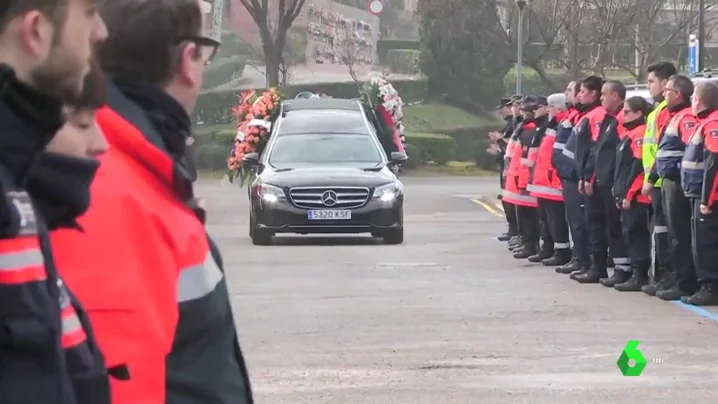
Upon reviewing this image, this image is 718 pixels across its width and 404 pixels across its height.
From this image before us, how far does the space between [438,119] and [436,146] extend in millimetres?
6129

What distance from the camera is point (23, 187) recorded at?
2.35m

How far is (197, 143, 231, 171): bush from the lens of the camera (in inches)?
1893

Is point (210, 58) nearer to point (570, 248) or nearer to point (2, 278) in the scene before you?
point (2, 278)

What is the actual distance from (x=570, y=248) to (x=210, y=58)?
14463 mm

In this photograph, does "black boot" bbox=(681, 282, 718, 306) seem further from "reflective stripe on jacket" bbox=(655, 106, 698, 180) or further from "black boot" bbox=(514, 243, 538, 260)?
"black boot" bbox=(514, 243, 538, 260)

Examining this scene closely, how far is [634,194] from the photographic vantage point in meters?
14.4

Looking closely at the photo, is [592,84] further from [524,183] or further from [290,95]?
[290,95]

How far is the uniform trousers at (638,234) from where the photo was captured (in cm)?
1445

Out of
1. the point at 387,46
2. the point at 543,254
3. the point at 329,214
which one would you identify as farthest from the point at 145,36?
the point at 387,46

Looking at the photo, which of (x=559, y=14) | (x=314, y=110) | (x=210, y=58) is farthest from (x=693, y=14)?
(x=210, y=58)

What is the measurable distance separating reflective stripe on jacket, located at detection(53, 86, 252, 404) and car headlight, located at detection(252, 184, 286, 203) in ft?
54.0

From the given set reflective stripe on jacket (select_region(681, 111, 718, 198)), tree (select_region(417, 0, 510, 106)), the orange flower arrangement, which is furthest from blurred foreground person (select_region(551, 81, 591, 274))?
tree (select_region(417, 0, 510, 106))

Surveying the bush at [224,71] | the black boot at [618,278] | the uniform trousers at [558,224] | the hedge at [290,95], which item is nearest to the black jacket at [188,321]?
the black boot at [618,278]

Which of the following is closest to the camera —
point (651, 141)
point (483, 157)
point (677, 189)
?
point (677, 189)
